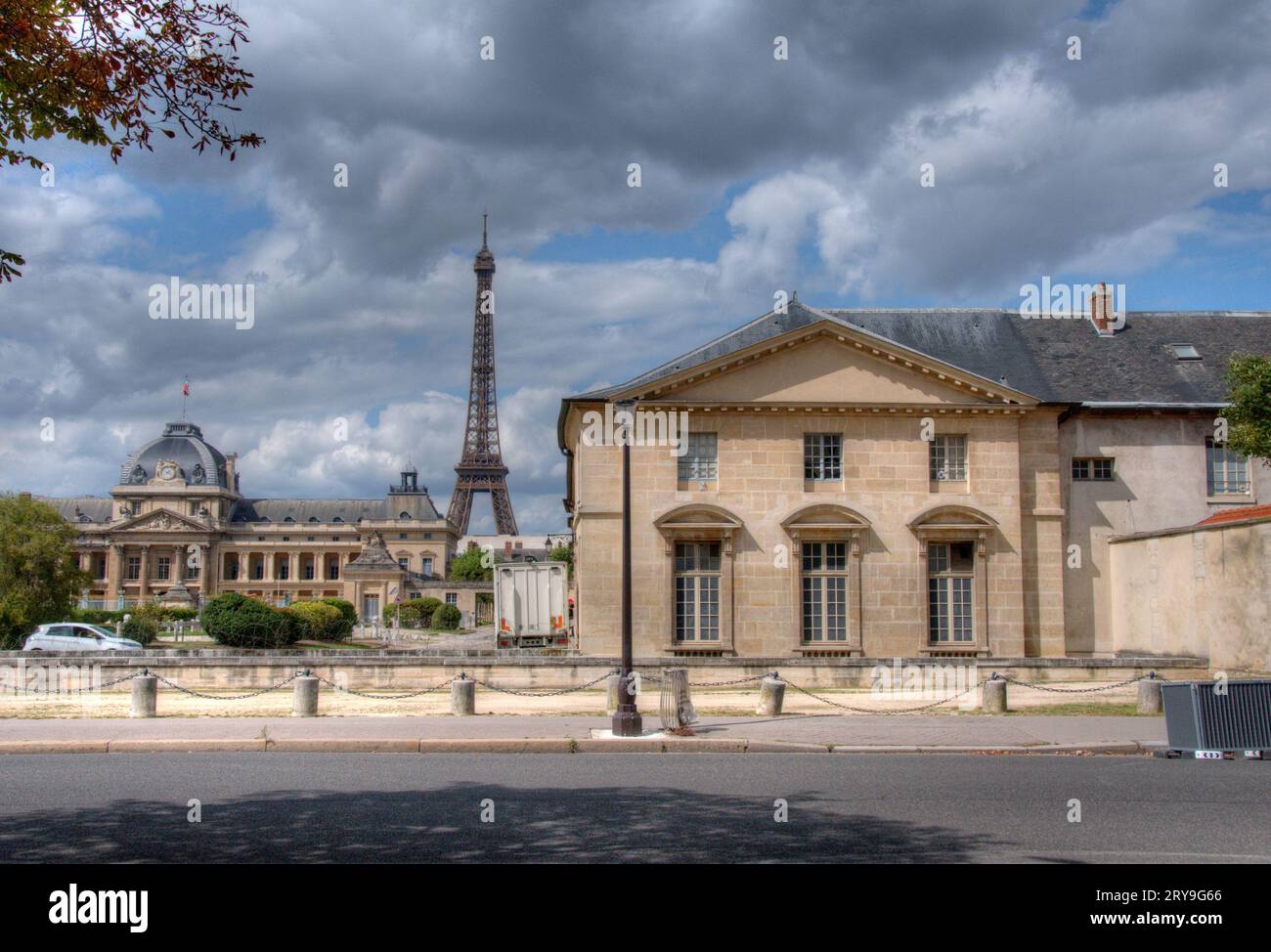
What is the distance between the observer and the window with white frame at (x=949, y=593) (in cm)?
3156

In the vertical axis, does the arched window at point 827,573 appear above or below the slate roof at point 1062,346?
below

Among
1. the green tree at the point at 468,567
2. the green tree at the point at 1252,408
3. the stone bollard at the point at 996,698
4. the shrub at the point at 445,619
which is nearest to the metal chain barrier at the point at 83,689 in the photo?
the stone bollard at the point at 996,698

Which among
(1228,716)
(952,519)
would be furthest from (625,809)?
(952,519)

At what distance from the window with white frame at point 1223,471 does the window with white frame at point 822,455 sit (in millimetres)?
10756

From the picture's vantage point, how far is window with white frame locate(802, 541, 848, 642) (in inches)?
1233

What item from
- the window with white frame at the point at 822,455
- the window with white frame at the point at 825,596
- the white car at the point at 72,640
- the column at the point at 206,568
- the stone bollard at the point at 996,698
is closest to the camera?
the stone bollard at the point at 996,698

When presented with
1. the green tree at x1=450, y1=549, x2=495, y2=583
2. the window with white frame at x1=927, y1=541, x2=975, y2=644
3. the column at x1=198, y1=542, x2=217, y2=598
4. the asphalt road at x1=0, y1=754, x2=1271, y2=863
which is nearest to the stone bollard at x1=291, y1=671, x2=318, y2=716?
the asphalt road at x1=0, y1=754, x2=1271, y2=863

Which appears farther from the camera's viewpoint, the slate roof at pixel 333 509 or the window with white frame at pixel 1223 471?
Result: the slate roof at pixel 333 509

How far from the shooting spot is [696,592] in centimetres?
3119

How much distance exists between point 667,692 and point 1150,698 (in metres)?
9.76

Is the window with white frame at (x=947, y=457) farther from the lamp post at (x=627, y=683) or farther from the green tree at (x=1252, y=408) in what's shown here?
the lamp post at (x=627, y=683)

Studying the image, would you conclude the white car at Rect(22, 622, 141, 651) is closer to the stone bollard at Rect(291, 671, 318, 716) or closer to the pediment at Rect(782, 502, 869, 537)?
the stone bollard at Rect(291, 671, 318, 716)

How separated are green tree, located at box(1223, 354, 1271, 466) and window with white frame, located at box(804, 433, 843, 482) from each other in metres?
9.79
